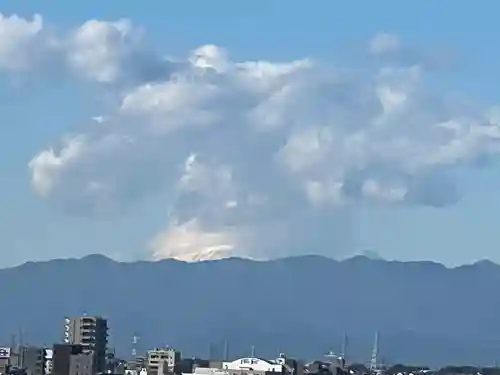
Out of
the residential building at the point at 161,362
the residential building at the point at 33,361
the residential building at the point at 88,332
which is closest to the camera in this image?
the residential building at the point at 161,362

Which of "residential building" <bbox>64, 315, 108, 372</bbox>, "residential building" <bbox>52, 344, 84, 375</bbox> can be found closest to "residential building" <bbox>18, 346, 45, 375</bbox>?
"residential building" <bbox>64, 315, 108, 372</bbox>

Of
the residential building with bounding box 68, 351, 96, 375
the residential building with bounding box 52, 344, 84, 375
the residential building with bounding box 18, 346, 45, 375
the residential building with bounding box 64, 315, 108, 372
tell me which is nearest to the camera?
the residential building with bounding box 52, 344, 84, 375

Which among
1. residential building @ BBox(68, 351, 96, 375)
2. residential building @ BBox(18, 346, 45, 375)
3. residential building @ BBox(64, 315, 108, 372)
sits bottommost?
residential building @ BBox(68, 351, 96, 375)

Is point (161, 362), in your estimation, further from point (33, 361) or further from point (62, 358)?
point (62, 358)

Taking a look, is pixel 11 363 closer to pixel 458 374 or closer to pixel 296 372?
pixel 296 372

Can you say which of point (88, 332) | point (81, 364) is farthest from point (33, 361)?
point (81, 364)

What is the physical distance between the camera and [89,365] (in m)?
114

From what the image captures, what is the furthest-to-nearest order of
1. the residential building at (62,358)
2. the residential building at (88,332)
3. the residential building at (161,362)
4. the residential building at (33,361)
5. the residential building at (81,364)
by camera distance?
1. the residential building at (88,332)
2. the residential building at (33,361)
3. the residential building at (161,362)
4. the residential building at (81,364)
5. the residential building at (62,358)

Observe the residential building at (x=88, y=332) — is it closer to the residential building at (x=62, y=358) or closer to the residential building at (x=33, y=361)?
the residential building at (x=33, y=361)

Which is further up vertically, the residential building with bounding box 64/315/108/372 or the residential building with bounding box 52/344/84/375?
the residential building with bounding box 64/315/108/372

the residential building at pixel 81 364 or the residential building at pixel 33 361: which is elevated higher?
the residential building at pixel 33 361

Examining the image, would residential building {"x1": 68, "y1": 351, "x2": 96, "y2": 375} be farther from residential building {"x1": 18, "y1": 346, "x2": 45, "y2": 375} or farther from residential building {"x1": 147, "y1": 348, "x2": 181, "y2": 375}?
residential building {"x1": 18, "y1": 346, "x2": 45, "y2": 375}

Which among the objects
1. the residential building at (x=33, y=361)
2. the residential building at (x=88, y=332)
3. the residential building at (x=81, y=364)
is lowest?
the residential building at (x=81, y=364)

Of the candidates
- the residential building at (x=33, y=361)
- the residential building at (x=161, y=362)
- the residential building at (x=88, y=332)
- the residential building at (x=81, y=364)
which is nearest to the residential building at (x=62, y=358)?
the residential building at (x=81, y=364)
